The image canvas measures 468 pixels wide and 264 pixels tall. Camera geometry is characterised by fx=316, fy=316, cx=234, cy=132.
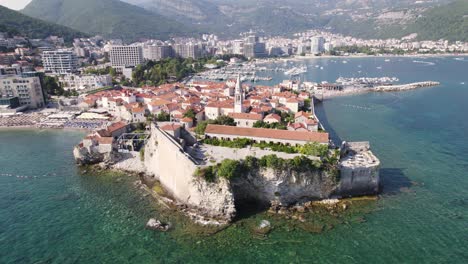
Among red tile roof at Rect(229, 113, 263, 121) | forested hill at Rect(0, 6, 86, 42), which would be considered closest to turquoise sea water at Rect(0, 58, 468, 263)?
red tile roof at Rect(229, 113, 263, 121)

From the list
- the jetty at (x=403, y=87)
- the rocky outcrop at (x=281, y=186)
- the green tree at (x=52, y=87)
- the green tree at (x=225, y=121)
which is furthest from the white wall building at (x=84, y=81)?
the jetty at (x=403, y=87)

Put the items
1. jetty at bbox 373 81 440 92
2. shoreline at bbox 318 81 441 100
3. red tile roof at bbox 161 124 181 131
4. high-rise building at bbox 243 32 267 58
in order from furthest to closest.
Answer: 1. high-rise building at bbox 243 32 267 58
2. jetty at bbox 373 81 440 92
3. shoreline at bbox 318 81 441 100
4. red tile roof at bbox 161 124 181 131

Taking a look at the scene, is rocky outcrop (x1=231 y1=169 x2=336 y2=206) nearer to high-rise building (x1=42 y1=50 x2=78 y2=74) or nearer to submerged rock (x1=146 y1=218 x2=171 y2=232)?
submerged rock (x1=146 y1=218 x2=171 y2=232)

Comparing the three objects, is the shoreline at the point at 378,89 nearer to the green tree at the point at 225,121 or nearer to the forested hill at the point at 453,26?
the green tree at the point at 225,121

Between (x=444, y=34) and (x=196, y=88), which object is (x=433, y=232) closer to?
(x=196, y=88)

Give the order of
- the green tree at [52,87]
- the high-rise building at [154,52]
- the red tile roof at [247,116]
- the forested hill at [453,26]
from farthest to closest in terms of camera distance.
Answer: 1. the forested hill at [453,26]
2. the high-rise building at [154,52]
3. the green tree at [52,87]
4. the red tile roof at [247,116]

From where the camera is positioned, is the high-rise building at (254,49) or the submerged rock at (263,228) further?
the high-rise building at (254,49)

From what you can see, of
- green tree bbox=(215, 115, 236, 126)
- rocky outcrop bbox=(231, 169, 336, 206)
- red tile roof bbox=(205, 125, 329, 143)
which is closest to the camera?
rocky outcrop bbox=(231, 169, 336, 206)
